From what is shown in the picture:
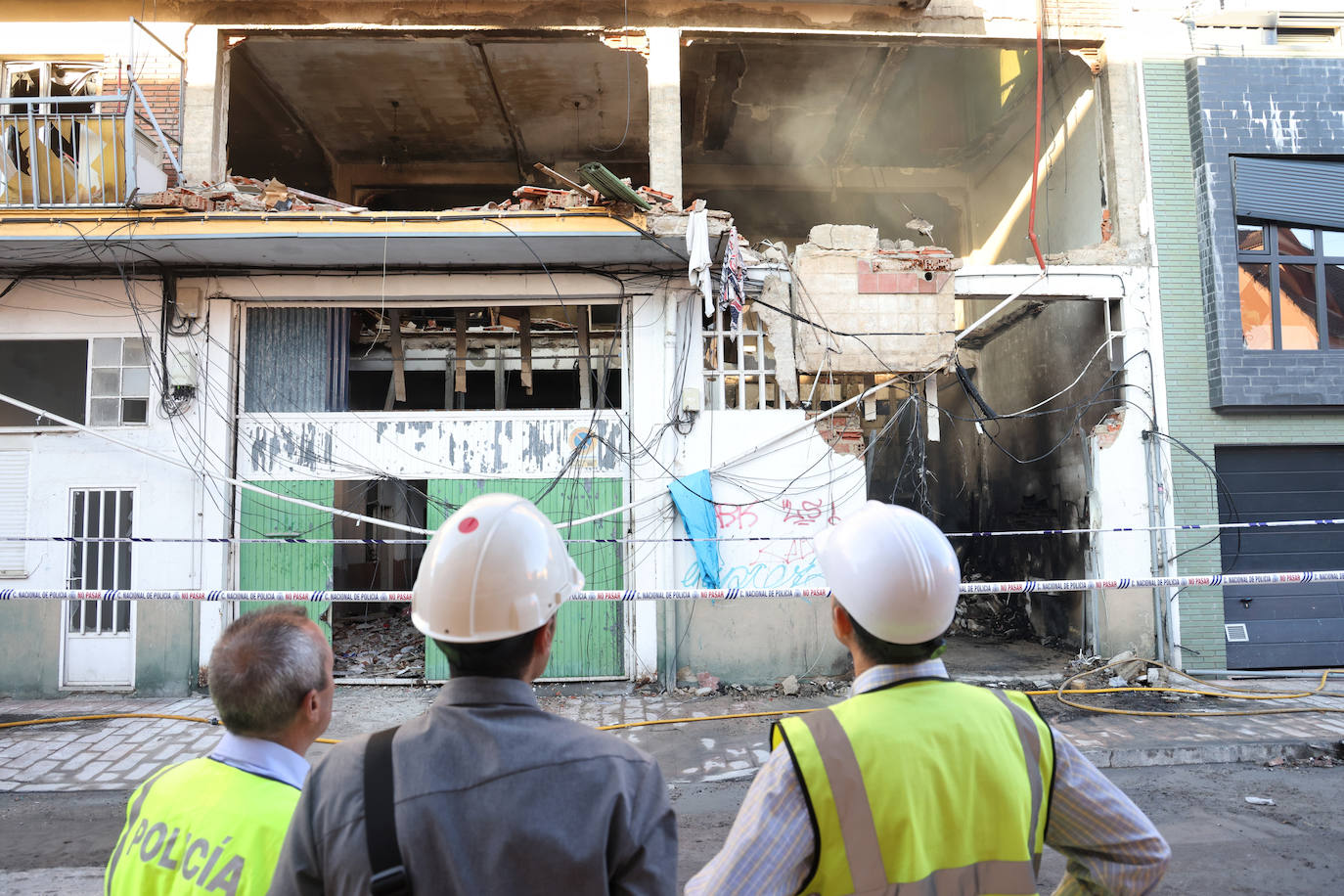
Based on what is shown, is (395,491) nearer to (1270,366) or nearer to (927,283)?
(927,283)

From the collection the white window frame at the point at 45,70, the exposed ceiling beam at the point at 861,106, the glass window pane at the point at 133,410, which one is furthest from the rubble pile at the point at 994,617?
the white window frame at the point at 45,70

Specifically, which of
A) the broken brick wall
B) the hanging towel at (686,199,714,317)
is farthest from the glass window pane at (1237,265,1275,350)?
the hanging towel at (686,199,714,317)

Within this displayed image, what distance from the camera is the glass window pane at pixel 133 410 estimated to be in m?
9.84

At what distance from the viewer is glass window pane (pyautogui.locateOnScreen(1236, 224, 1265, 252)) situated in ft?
34.1

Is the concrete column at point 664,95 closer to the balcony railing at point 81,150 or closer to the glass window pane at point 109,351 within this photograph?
the balcony railing at point 81,150

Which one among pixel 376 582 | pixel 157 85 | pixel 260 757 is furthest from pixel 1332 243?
pixel 376 582

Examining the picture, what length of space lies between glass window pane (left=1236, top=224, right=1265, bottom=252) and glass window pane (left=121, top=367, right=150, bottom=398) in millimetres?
13251

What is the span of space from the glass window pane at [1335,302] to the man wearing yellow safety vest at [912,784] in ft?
38.0

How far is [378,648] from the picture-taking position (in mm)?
11266

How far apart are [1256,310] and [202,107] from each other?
1301 cm

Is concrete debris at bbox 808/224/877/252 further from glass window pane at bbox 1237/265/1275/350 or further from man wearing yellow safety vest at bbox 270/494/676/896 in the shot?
man wearing yellow safety vest at bbox 270/494/676/896

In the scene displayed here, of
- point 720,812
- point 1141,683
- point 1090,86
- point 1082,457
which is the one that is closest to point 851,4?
point 1090,86

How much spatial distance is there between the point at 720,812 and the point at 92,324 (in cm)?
903

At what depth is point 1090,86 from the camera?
10.9 meters
